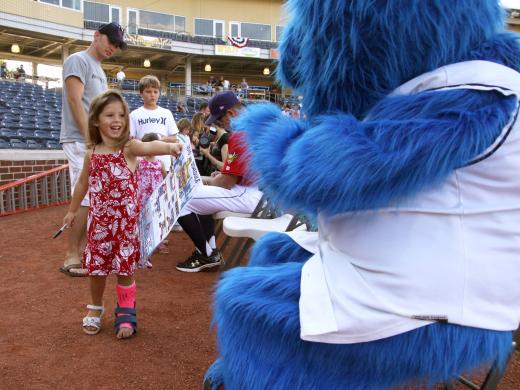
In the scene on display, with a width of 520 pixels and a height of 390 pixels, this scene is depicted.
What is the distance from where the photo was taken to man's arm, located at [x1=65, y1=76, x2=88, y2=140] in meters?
3.53

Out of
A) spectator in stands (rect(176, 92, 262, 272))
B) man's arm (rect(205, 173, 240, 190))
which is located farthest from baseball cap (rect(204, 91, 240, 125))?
man's arm (rect(205, 173, 240, 190))

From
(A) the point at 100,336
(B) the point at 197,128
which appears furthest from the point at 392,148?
(B) the point at 197,128

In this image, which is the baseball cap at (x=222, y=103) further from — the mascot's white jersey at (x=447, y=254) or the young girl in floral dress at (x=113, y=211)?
the mascot's white jersey at (x=447, y=254)

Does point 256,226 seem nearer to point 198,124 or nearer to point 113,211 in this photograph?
point 113,211

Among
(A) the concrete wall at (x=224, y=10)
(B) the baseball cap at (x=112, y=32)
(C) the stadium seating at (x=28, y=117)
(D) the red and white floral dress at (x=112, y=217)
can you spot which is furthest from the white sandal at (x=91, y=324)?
(A) the concrete wall at (x=224, y=10)

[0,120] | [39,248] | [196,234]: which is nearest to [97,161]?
[196,234]

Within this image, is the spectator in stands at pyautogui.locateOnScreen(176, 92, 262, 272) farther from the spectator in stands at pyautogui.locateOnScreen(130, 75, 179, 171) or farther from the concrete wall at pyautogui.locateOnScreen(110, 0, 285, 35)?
the concrete wall at pyautogui.locateOnScreen(110, 0, 285, 35)

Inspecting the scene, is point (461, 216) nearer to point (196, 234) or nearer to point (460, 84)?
point (460, 84)

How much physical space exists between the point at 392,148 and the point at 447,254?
0.90 ft

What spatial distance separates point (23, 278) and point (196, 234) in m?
1.41

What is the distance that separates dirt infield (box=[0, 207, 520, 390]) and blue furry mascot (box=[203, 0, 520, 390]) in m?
1.27

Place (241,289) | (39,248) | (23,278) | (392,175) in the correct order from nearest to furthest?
1. (392,175)
2. (241,289)
3. (23,278)
4. (39,248)

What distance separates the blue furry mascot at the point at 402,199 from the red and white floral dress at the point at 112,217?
1631 millimetres

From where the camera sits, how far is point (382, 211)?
41.3 inches
